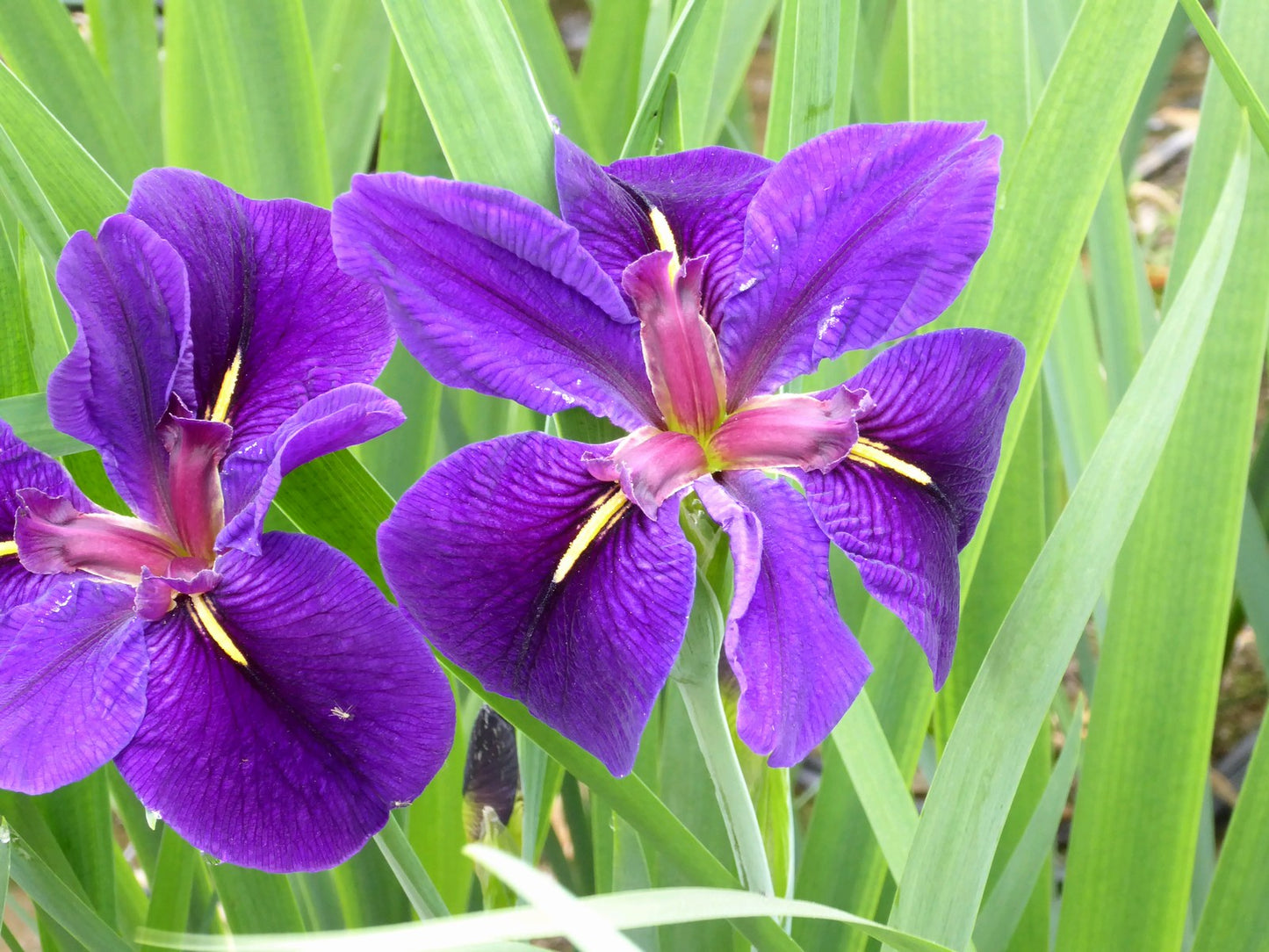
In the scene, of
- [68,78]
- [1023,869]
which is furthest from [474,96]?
[1023,869]

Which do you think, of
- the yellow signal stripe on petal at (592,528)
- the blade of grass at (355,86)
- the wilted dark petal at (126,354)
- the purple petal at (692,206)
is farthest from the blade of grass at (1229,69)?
the blade of grass at (355,86)

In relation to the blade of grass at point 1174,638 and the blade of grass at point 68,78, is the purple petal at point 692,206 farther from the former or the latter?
the blade of grass at point 68,78

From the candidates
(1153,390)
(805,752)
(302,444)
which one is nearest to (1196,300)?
(1153,390)

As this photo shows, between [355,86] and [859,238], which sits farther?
[355,86]

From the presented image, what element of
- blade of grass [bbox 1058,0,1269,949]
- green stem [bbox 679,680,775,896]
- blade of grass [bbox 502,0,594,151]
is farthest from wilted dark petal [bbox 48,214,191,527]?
blade of grass [bbox 1058,0,1269,949]

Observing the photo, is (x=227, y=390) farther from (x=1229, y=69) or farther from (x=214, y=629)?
(x=1229, y=69)
